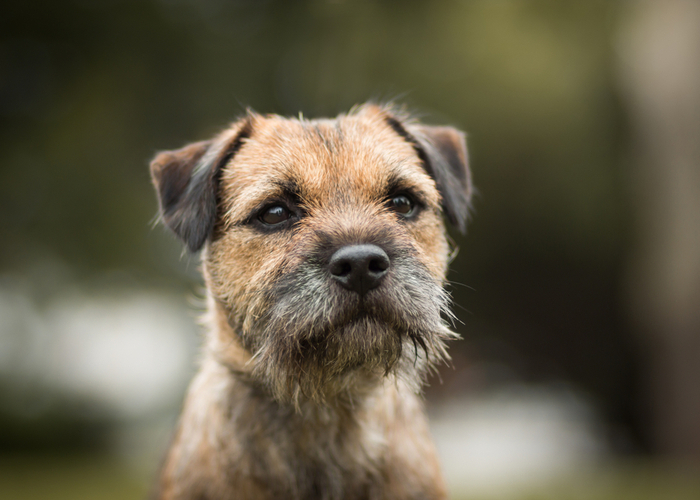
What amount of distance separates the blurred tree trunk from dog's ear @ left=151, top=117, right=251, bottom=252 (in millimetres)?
8010

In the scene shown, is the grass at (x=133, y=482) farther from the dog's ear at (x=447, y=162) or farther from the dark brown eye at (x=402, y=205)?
the dark brown eye at (x=402, y=205)

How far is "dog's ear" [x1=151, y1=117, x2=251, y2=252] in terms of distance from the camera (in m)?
2.95

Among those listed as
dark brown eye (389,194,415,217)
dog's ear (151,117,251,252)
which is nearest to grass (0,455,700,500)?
dog's ear (151,117,251,252)

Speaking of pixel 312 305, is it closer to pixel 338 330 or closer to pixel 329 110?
pixel 338 330

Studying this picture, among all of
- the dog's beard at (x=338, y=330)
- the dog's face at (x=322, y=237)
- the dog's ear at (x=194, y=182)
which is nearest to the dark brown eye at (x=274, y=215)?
the dog's face at (x=322, y=237)

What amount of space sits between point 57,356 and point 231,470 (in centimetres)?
640

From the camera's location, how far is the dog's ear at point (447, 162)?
3236 mm

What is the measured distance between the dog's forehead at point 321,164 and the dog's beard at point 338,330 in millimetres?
536

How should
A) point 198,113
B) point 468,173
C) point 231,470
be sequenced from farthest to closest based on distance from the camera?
point 198,113 → point 468,173 → point 231,470

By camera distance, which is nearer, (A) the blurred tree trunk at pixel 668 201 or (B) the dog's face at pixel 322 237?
(B) the dog's face at pixel 322 237

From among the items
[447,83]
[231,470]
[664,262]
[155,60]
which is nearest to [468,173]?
[231,470]

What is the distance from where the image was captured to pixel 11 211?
8.22 m

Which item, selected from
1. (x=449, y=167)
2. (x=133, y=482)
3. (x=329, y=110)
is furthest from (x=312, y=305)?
(x=133, y=482)

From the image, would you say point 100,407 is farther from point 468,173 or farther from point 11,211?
point 468,173
